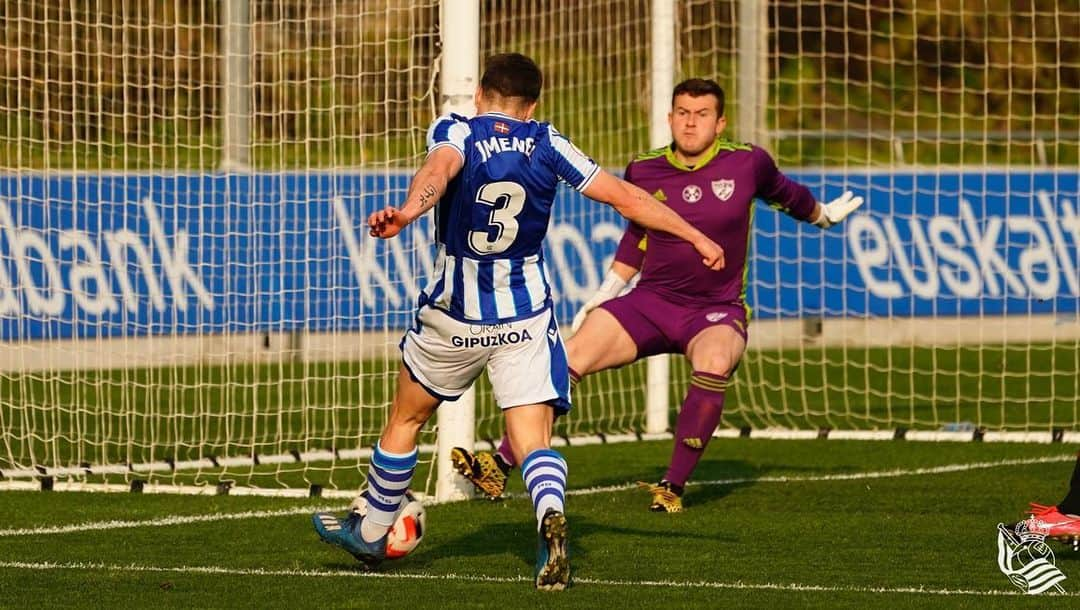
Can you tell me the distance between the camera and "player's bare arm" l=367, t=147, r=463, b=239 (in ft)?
20.7

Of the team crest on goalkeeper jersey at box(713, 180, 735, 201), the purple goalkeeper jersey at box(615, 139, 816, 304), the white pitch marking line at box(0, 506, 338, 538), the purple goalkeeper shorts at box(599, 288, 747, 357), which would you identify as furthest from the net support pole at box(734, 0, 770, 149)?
the white pitch marking line at box(0, 506, 338, 538)

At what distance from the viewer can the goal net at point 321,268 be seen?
11938mm

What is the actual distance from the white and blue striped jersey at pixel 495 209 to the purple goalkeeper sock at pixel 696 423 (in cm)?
239

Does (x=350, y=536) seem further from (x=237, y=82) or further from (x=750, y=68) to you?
(x=750, y=68)

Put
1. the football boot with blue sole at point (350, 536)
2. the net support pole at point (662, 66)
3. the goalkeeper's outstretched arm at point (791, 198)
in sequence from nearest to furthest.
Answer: the football boot with blue sole at point (350, 536)
the goalkeeper's outstretched arm at point (791, 198)
the net support pole at point (662, 66)

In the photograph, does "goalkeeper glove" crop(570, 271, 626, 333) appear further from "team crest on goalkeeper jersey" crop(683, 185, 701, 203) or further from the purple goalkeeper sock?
the purple goalkeeper sock

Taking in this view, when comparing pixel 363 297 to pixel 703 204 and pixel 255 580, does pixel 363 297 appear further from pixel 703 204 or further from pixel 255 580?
pixel 255 580

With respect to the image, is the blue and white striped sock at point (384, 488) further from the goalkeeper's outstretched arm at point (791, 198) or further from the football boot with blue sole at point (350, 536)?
the goalkeeper's outstretched arm at point (791, 198)

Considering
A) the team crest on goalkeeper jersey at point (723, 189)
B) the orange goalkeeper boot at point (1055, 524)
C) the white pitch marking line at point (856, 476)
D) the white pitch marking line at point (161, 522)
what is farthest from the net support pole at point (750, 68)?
the orange goalkeeper boot at point (1055, 524)

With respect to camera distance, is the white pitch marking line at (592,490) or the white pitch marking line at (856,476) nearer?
the white pitch marking line at (592,490)

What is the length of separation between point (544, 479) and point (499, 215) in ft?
3.21

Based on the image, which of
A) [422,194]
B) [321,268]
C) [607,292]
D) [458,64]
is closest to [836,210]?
[607,292]

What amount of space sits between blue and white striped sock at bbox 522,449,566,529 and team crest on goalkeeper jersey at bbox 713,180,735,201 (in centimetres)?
291

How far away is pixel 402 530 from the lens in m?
7.46
